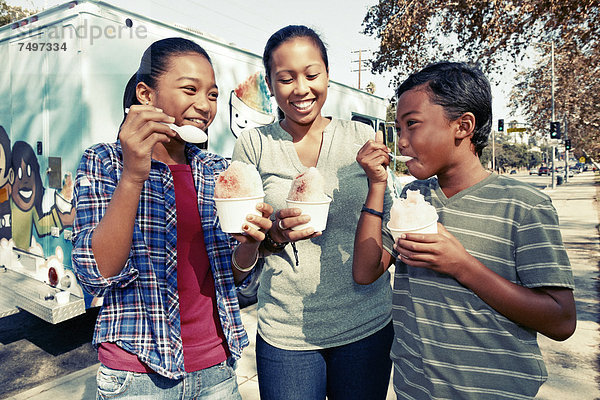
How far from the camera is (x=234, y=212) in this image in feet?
5.27

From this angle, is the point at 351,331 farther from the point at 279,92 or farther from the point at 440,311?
the point at 279,92

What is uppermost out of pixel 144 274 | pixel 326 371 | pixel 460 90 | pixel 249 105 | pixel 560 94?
pixel 560 94

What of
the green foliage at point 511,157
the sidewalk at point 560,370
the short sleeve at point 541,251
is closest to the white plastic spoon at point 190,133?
the short sleeve at point 541,251

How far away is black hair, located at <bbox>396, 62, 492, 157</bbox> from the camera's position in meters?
1.69

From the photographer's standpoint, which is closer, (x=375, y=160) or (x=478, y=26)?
(x=375, y=160)

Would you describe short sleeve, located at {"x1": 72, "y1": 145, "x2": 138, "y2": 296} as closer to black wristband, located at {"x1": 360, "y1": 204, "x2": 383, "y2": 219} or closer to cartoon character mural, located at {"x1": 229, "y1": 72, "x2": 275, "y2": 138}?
black wristband, located at {"x1": 360, "y1": 204, "x2": 383, "y2": 219}

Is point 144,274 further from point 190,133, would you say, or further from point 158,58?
point 158,58

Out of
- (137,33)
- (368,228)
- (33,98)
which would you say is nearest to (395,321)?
(368,228)

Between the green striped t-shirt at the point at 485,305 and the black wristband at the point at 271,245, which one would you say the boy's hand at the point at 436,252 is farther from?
the black wristband at the point at 271,245

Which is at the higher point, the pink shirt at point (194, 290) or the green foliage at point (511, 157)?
the green foliage at point (511, 157)

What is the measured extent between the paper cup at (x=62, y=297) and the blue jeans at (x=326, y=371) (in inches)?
135

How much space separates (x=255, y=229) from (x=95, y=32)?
12.5ft

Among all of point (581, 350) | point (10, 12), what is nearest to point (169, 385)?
point (581, 350)

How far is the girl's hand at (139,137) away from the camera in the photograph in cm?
130
